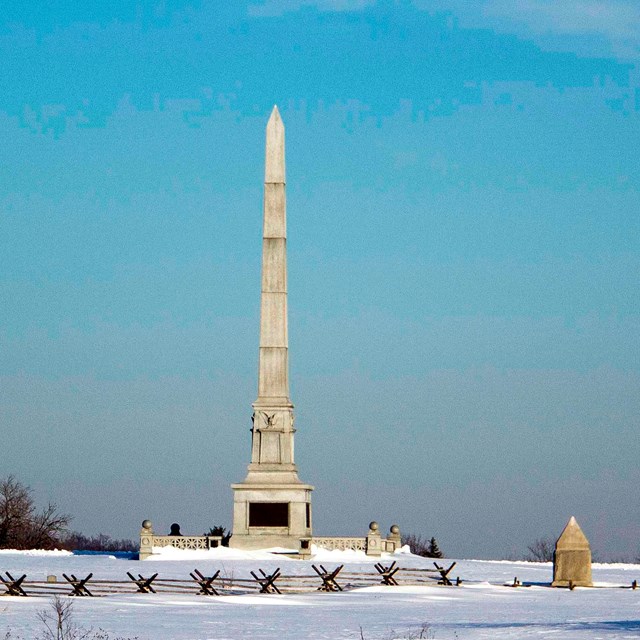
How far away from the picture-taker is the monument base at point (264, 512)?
2045 inches

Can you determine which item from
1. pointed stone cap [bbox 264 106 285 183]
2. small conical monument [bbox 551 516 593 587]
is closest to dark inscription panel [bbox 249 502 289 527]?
pointed stone cap [bbox 264 106 285 183]

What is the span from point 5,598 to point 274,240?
2343 cm

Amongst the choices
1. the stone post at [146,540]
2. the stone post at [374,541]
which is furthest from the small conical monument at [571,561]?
the stone post at [146,540]

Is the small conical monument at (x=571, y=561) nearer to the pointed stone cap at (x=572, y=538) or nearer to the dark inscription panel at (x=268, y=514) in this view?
the pointed stone cap at (x=572, y=538)

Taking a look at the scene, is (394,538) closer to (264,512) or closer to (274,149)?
(264,512)

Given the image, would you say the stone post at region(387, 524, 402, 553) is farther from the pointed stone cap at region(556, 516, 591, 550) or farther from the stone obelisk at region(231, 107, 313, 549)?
the pointed stone cap at region(556, 516, 591, 550)

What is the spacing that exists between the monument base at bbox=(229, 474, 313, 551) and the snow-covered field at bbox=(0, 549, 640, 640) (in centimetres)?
475

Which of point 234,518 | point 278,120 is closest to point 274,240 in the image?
point 278,120

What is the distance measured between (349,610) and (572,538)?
1119cm

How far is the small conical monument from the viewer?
134ft

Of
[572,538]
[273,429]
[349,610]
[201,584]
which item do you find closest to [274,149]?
[273,429]

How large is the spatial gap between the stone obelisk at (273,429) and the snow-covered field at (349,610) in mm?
4910

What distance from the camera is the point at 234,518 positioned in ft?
171

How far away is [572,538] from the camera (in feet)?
135
